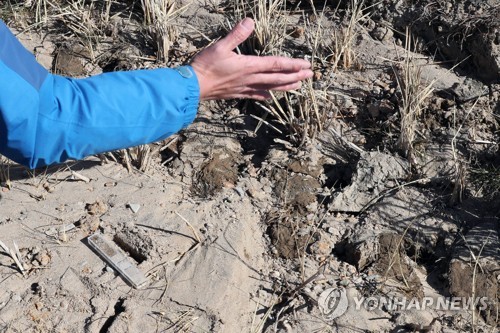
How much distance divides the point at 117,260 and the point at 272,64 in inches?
52.8

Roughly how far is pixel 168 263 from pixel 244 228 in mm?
386

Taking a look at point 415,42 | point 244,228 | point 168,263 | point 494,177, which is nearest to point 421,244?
point 494,177

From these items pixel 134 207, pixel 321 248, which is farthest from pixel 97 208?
pixel 321 248

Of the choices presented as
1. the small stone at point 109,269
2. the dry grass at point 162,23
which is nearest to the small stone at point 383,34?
the dry grass at point 162,23

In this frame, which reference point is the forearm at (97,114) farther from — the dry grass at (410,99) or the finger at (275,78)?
the dry grass at (410,99)

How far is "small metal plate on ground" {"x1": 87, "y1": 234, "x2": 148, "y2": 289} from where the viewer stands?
3.52 meters

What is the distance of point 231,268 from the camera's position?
354 cm

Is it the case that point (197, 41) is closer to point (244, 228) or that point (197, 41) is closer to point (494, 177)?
point (244, 228)

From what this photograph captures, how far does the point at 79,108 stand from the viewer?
2477mm

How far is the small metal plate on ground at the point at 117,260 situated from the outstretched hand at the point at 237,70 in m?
1.10

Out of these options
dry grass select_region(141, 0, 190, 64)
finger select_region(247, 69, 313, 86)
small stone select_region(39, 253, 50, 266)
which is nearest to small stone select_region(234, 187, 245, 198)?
small stone select_region(39, 253, 50, 266)

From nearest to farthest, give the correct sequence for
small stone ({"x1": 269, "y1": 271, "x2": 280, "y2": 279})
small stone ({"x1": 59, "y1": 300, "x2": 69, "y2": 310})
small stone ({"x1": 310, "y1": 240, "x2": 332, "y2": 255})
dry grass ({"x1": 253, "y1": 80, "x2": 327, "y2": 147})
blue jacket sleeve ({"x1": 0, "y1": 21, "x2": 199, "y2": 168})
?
blue jacket sleeve ({"x1": 0, "y1": 21, "x2": 199, "y2": 168})
small stone ({"x1": 59, "y1": 300, "x2": 69, "y2": 310})
small stone ({"x1": 269, "y1": 271, "x2": 280, "y2": 279})
small stone ({"x1": 310, "y1": 240, "x2": 332, "y2": 255})
dry grass ({"x1": 253, "y1": 80, "x2": 327, "y2": 147})

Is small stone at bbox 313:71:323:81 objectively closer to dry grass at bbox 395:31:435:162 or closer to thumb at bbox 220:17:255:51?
dry grass at bbox 395:31:435:162

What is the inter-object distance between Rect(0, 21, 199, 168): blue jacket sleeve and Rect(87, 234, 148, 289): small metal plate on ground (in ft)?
3.35
